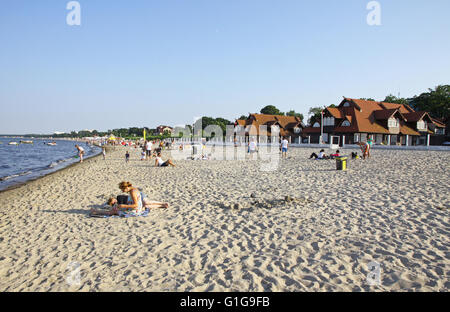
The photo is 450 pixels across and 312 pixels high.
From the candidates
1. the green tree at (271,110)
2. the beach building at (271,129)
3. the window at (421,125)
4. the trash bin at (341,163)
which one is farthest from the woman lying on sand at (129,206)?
the green tree at (271,110)

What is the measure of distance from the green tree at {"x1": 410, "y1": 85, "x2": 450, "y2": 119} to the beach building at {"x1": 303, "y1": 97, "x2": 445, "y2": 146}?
9.03m

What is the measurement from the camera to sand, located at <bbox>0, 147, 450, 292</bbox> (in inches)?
149

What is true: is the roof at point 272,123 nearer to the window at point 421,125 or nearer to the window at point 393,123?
the window at point 393,123

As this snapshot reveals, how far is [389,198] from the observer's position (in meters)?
8.08

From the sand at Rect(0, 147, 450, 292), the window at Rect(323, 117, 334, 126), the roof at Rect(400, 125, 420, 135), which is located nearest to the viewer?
the sand at Rect(0, 147, 450, 292)

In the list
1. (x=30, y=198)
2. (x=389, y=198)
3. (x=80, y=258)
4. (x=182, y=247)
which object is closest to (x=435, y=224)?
(x=389, y=198)

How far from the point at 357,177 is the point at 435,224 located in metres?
6.48

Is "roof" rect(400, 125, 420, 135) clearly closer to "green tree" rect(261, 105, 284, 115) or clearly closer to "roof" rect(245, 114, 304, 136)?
"roof" rect(245, 114, 304, 136)

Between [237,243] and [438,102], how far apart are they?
64719 mm

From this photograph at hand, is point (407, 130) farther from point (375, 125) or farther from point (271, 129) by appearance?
point (271, 129)

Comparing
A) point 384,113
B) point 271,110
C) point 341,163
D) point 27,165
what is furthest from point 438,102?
point 27,165

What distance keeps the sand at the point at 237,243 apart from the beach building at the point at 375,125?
1364 inches

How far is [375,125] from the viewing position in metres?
41.9

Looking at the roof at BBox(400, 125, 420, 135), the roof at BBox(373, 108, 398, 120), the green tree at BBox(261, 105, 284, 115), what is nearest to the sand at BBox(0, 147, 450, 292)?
the roof at BBox(373, 108, 398, 120)
